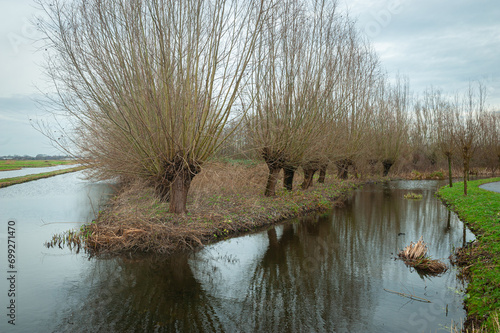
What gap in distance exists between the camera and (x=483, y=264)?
6387 mm

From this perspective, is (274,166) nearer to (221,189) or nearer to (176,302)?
(221,189)

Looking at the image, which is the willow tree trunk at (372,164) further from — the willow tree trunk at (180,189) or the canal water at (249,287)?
the willow tree trunk at (180,189)

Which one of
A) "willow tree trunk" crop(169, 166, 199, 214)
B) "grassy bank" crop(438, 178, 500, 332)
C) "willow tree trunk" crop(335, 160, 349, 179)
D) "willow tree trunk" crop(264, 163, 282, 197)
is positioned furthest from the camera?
"willow tree trunk" crop(335, 160, 349, 179)

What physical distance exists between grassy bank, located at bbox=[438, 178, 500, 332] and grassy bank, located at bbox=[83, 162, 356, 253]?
5.77 m

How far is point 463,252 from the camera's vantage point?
300 inches

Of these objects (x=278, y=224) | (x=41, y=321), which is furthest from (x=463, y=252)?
(x=41, y=321)

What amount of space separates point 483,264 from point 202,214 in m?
7.11

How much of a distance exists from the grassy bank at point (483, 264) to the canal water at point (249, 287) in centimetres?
29

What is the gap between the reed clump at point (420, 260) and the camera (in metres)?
6.91

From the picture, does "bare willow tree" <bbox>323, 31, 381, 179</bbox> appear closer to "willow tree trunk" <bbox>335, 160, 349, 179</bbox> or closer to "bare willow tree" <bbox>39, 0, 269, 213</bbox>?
"willow tree trunk" <bbox>335, 160, 349, 179</bbox>

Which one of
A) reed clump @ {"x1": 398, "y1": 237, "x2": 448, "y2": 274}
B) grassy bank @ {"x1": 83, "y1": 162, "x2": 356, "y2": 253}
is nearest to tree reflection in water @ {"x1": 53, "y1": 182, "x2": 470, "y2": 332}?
reed clump @ {"x1": 398, "y1": 237, "x2": 448, "y2": 274}

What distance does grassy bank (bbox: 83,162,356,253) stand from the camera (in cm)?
828

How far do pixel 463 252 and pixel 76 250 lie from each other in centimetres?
940

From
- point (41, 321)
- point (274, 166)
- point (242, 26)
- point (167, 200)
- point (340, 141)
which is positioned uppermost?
point (242, 26)
